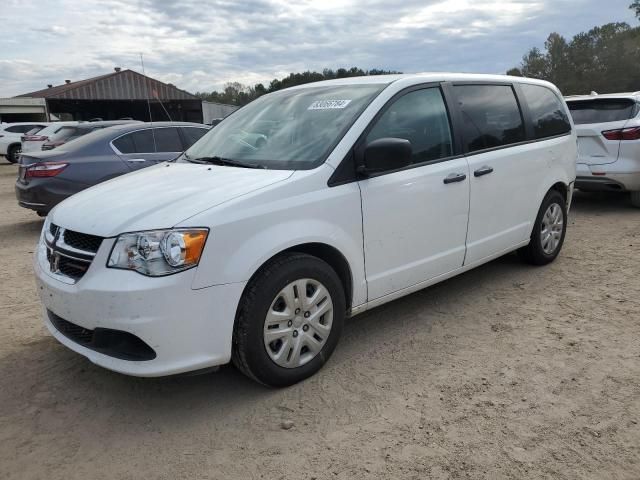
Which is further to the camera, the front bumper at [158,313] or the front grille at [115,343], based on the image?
the front grille at [115,343]

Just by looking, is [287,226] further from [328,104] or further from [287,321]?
[328,104]

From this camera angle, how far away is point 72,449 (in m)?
2.69

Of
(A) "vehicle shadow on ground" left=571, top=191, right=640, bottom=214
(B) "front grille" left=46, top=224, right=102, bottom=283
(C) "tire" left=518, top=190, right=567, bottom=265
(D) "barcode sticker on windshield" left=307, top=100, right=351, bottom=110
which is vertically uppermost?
(D) "barcode sticker on windshield" left=307, top=100, right=351, bottom=110

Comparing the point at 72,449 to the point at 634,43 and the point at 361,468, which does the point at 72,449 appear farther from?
the point at 634,43

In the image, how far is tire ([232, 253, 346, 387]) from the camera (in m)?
2.89

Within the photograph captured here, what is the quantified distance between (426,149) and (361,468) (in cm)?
228

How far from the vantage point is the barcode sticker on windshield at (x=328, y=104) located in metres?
3.71

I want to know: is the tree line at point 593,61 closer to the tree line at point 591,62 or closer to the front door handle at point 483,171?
the tree line at point 591,62

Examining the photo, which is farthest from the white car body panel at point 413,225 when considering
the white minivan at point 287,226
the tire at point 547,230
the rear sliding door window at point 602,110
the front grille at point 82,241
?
the rear sliding door window at point 602,110

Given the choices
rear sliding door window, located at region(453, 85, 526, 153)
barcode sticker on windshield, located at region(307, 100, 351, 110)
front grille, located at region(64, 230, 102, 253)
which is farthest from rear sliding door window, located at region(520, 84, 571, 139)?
front grille, located at region(64, 230, 102, 253)

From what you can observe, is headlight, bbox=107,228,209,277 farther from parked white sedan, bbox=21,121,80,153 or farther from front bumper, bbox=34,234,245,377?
parked white sedan, bbox=21,121,80,153

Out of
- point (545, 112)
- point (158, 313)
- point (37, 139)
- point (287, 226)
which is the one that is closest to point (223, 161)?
point (287, 226)

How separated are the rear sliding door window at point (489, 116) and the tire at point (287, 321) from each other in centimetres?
178

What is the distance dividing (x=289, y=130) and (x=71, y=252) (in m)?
1.61
